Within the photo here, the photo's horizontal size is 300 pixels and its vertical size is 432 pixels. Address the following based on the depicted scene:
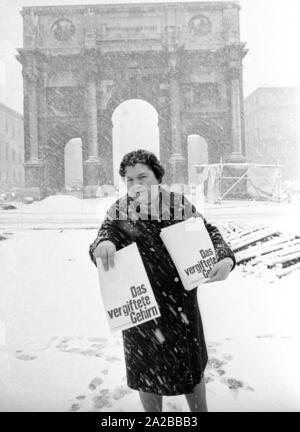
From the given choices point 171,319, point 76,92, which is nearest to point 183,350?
point 171,319

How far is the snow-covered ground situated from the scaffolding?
0.72m

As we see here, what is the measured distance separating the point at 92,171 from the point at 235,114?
1.70 m

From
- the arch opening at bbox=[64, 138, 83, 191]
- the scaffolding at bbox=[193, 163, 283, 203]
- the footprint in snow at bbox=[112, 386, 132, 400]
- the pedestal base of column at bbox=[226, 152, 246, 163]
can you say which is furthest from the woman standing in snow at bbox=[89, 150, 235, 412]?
the pedestal base of column at bbox=[226, 152, 246, 163]

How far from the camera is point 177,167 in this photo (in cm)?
322

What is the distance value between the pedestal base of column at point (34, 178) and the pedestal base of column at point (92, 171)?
42 centimetres

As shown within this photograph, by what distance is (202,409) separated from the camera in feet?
5.88

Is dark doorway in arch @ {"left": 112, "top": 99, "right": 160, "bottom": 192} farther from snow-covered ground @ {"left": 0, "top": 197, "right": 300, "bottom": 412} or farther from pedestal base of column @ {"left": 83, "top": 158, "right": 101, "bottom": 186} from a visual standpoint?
snow-covered ground @ {"left": 0, "top": 197, "right": 300, "bottom": 412}

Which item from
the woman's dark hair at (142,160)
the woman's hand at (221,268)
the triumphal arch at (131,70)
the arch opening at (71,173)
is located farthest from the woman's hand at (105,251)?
the arch opening at (71,173)

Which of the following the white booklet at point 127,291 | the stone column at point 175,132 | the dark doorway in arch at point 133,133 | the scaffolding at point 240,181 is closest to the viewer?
the white booklet at point 127,291

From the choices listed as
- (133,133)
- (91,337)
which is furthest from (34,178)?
(91,337)

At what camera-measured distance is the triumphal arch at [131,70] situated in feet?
9.46

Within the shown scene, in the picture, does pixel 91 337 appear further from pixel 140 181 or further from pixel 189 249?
pixel 140 181

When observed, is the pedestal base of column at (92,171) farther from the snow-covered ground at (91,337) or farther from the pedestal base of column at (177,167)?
the pedestal base of column at (177,167)

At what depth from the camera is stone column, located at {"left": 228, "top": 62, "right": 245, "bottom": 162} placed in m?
3.19
